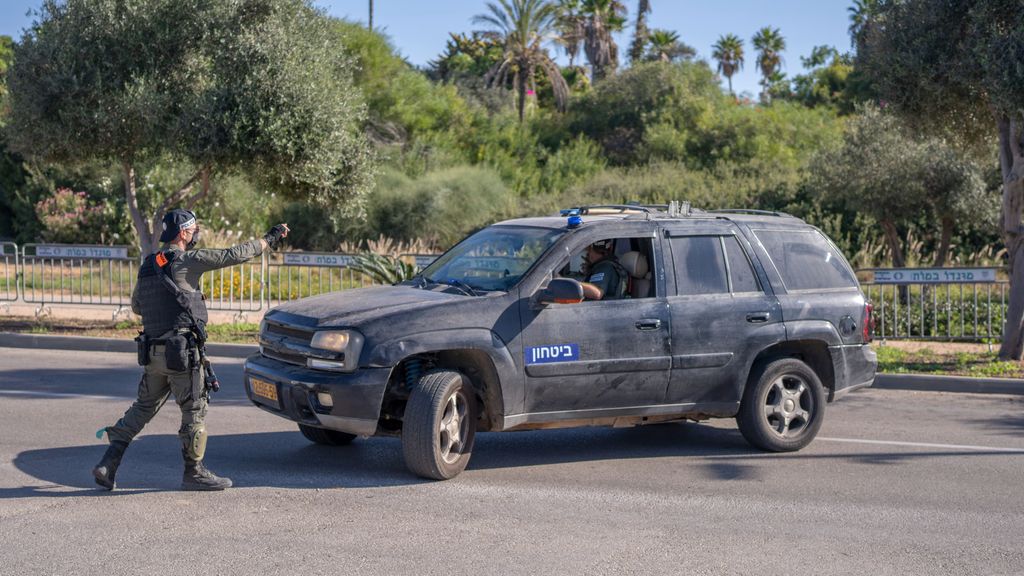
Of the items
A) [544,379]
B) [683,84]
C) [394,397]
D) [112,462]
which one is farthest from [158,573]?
[683,84]

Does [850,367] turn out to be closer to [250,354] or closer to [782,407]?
[782,407]

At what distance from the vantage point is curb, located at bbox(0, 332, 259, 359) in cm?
1349

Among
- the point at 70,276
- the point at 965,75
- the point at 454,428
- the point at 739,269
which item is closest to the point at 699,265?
the point at 739,269

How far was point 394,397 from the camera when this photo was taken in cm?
705

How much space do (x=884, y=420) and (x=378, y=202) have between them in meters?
19.9

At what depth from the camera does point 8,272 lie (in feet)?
55.7

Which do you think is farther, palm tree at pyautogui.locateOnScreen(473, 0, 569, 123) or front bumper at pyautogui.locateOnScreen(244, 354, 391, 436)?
palm tree at pyautogui.locateOnScreen(473, 0, 569, 123)

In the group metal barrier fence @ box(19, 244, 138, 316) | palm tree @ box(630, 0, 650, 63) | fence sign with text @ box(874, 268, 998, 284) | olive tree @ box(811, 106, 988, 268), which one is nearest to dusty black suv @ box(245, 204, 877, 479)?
fence sign with text @ box(874, 268, 998, 284)

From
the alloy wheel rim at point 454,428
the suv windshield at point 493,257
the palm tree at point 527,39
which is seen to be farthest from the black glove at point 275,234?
the palm tree at point 527,39

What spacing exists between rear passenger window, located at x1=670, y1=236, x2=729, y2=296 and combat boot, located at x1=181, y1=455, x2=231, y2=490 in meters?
3.41

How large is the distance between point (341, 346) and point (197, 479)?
1185 mm

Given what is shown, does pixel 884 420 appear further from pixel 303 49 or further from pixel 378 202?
pixel 378 202

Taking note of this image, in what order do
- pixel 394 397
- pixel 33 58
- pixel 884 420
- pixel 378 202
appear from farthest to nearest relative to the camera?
pixel 378 202
pixel 33 58
pixel 884 420
pixel 394 397

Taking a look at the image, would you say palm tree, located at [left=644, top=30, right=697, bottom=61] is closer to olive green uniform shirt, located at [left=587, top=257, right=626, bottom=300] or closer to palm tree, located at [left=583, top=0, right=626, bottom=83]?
palm tree, located at [left=583, top=0, right=626, bottom=83]
